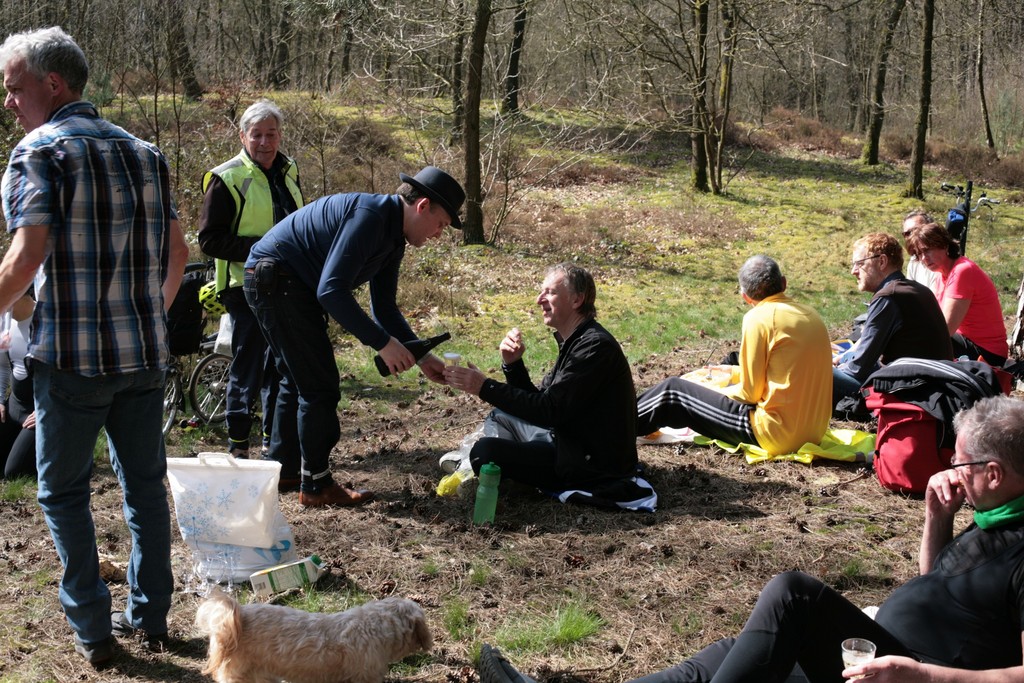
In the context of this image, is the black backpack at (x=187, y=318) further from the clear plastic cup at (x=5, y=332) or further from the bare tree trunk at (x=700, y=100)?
the bare tree trunk at (x=700, y=100)

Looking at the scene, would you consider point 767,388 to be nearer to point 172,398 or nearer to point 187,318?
point 187,318

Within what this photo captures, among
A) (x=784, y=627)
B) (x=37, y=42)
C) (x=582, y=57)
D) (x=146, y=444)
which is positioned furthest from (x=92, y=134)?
(x=582, y=57)

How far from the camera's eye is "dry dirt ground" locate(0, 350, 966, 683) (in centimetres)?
355

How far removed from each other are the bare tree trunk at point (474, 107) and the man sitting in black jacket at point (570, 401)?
9.06m

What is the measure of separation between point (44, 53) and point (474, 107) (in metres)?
10.9

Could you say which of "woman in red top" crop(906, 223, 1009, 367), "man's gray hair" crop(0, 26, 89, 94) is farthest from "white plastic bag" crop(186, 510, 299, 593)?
"woman in red top" crop(906, 223, 1009, 367)

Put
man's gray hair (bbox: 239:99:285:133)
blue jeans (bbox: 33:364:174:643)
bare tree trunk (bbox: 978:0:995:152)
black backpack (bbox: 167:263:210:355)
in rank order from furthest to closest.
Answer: bare tree trunk (bbox: 978:0:995:152) → black backpack (bbox: 167:263:210:355) → man's gray hair (bbox: 239:99:285:133) → blue jeans (bbox: 33:364:174:643)

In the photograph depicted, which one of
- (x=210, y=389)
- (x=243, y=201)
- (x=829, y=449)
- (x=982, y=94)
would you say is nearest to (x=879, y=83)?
(x=982, y=94)

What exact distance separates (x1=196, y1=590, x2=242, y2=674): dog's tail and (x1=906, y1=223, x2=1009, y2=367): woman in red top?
5443mm

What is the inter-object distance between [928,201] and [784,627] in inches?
722

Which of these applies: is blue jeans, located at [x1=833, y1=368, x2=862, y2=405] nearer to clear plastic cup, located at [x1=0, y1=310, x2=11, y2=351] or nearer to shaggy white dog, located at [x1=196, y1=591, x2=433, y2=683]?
shaggy white dog, located at [x1=196, y1=591, x2=433, y2=683]

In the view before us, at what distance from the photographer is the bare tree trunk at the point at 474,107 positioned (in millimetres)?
13273

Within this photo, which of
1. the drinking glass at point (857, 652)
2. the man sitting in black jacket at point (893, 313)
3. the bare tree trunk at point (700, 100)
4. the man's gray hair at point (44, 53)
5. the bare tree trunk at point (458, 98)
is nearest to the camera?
the drinking glass at point (857, 652)

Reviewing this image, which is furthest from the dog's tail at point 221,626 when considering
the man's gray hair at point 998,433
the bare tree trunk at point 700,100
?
the bare tree trunk at point 700,100
